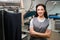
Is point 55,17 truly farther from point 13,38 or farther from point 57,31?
point 13,38

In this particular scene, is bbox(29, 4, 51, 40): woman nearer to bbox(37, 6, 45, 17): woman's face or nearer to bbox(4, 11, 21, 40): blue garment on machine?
bbox(37, 6, 45, 17): woman's face

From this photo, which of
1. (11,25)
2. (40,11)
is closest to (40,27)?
(40,11)

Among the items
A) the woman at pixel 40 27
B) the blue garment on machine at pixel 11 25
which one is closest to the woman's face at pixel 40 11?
the woman at pixel 40 27

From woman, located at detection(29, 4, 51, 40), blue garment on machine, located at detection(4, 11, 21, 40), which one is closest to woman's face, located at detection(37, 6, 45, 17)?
woman, located at detection(29, 4, 51, 40)

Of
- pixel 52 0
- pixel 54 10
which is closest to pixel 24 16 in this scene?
pixel 52 0

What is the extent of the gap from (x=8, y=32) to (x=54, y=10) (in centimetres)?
314

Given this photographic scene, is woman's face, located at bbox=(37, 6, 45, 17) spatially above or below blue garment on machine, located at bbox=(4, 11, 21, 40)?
above

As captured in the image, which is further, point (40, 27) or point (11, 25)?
point (40, 27)

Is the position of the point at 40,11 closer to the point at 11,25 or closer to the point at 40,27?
the point at 40,27

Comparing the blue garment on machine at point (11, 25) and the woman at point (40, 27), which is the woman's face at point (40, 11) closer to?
the woman at point (40, 27)

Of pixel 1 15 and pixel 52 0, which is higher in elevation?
pixel 52 0

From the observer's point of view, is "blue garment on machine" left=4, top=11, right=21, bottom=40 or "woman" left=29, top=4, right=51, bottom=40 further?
"woman" left=29, top=4, right=51, bottom=40

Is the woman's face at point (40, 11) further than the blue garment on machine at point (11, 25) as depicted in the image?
Yes

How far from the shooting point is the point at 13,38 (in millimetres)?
1486
